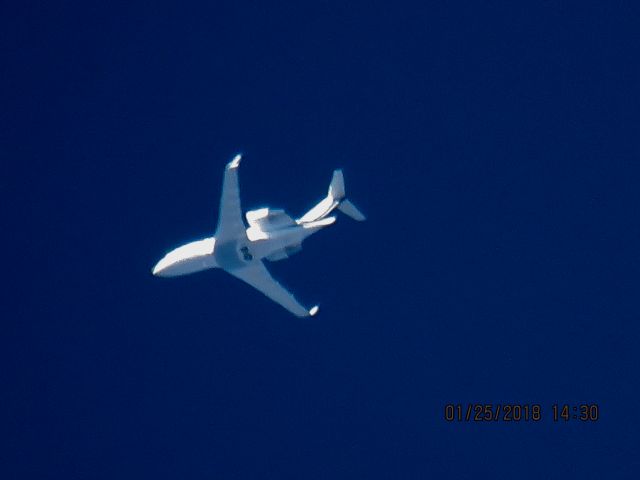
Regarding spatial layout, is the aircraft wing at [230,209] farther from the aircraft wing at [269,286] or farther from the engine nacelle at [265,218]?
the aircraft wing at [269,286]

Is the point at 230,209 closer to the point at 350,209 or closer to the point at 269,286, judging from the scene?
the point at 269,286

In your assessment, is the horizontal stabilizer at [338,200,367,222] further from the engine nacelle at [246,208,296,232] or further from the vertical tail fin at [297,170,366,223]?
the engine nacelle at [246,208,296,232]

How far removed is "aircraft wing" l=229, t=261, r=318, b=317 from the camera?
233 feet

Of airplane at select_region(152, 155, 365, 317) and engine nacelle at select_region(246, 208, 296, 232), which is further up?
engine nacelle at select_region(246, 208, 296, 232)

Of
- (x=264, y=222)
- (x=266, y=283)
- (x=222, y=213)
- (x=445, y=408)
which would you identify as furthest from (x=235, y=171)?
(x=445, y=408)

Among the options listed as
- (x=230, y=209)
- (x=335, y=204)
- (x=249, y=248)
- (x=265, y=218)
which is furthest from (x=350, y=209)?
(x=230, y=209)

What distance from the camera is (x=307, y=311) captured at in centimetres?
7475

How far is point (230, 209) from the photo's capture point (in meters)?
64.8

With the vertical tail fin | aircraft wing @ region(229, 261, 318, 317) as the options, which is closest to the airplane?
aircraft wing @ region(229, 261, 318, 317)

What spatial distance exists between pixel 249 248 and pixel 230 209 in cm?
492

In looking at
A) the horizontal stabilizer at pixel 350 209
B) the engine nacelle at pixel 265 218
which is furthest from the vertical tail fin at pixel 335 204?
the engine nacelle at pixel 265 218

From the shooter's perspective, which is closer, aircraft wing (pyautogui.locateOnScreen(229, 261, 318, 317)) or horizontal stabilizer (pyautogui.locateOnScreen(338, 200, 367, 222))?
aircraft wing (pyautogui.locateOnScreen(229, 261, 318, 317))

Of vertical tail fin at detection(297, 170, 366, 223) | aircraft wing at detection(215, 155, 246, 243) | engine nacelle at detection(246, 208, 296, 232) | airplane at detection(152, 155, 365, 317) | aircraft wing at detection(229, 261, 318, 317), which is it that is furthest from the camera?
vertical tail fin at detection(297, 170, 366, 223)

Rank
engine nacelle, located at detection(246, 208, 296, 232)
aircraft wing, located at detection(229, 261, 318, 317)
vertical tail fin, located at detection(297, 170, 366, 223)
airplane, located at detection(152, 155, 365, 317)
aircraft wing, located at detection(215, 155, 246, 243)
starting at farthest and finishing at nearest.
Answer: vertical tail fin, located at detection(297, 170, 366, 223) → aircraft wing, located at detection(229, 261, 318, 317) → engine nacelle, located at detection(246, 208, 296, 232) → airplane, located at detection(152, 155, 365, 317) → aircraft wing, located at detection(215, 155, 246, 243)
